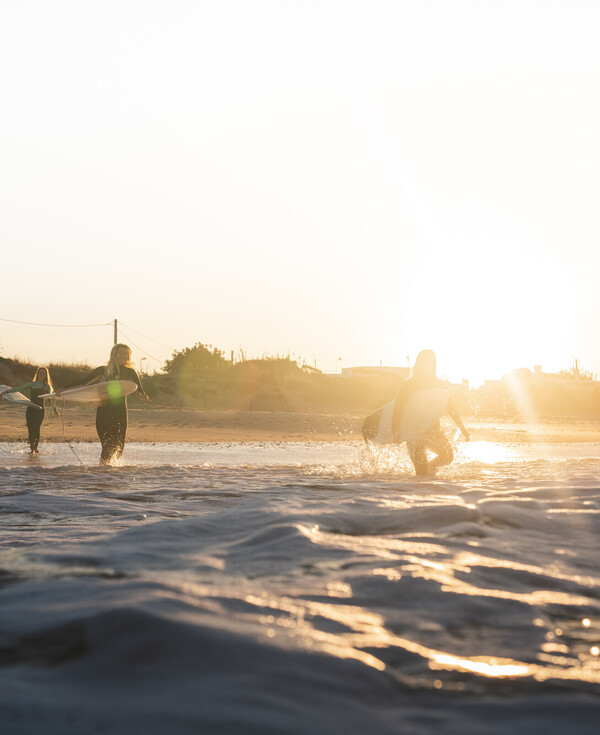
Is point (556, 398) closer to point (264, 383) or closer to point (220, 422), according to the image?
point (264, 383)

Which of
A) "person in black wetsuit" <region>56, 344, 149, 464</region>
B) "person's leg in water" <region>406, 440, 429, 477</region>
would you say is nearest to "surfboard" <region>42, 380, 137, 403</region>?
"person in black wetsuit" <region>56, 344, 149, 464</region>

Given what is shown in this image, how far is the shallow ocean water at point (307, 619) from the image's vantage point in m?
2.30

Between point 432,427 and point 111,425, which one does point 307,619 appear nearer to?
point 432,427

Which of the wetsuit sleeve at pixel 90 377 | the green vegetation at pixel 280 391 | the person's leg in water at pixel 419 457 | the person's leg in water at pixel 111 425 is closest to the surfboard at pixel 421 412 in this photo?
the person's leg in water at pixel 419 457

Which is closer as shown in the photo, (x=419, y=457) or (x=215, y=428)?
(x=419, y=457)

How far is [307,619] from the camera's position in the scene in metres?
3.09

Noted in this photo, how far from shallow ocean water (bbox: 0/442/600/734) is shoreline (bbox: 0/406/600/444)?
572 inches

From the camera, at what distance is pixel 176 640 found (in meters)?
2.79

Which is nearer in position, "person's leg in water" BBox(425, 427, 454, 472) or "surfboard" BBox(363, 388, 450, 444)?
"surfboard" BBox(363, 388, 450, 444)

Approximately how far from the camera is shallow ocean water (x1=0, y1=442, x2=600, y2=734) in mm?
2299

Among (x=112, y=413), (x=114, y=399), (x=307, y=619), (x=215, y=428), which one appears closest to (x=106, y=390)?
(x=114, y=399)

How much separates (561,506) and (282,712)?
468cm

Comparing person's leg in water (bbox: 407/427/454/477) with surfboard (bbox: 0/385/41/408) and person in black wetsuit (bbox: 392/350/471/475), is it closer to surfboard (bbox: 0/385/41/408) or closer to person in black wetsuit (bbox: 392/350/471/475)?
person in black wetsuit (bbox: 392/350/471/475)

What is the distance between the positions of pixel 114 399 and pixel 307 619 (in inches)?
328
